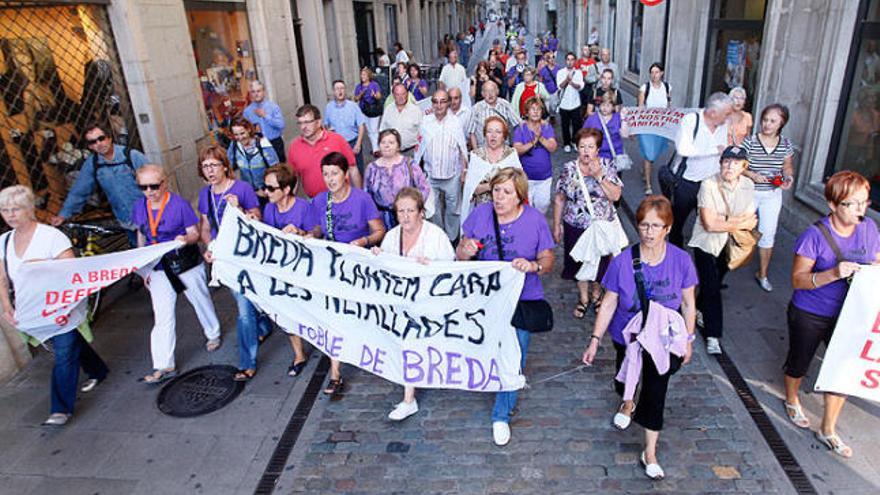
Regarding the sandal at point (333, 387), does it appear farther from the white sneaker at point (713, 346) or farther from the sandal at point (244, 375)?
the white sneaker at point (713, 346)

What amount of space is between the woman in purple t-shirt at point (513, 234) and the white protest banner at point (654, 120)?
5.15m

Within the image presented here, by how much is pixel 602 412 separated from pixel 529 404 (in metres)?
0.57

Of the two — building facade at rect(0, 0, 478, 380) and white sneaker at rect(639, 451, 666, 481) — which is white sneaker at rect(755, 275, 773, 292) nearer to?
white sneaker at rect(639, 451, 666, 481)

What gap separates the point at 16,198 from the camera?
436cm

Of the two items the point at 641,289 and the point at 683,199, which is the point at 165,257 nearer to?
the point at 641,289

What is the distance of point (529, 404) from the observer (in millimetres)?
4773

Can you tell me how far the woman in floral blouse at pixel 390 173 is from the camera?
5.80 meters

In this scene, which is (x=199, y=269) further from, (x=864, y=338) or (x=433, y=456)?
(x=864, y=338)

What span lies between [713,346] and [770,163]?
1.95 metres

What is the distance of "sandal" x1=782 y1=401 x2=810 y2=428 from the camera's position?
436 cm

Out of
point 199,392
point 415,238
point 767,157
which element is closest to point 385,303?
point 415,238

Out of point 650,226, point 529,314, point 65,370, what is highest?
point 650,226

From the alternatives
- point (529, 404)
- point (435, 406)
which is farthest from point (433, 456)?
point (529, 404)

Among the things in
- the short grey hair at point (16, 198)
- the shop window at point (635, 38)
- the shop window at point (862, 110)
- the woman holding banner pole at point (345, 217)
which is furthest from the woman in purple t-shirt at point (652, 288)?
the shop window at point (635, 38)
